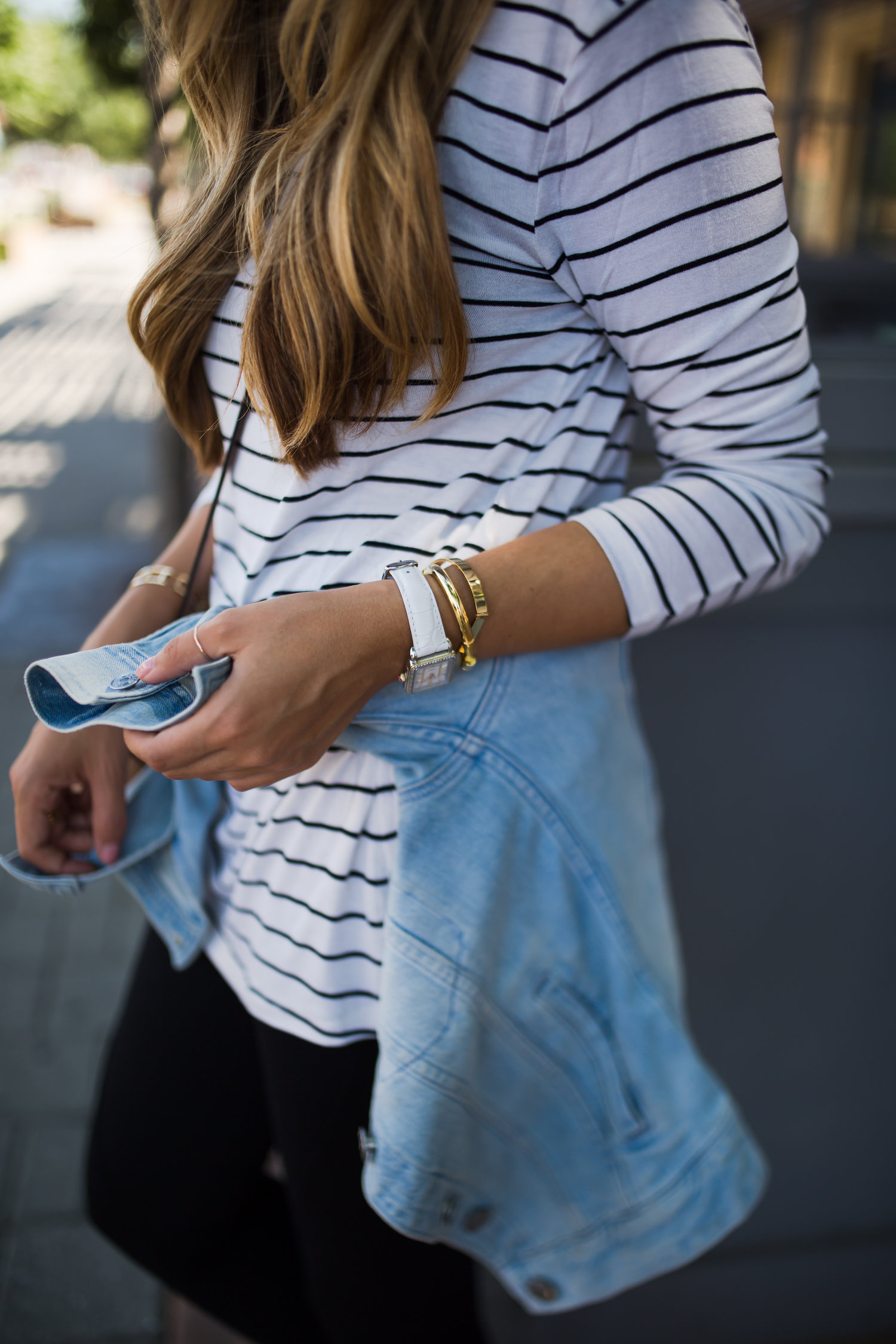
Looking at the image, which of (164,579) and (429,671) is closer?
(429,671)

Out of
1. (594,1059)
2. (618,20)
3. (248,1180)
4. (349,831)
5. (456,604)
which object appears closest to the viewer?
(618,20)

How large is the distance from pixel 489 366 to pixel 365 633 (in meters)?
0.25

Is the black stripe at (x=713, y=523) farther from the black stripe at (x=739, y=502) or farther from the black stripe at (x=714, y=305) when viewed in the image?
the black stripe at (x=714, y=305)

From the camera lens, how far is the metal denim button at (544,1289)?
41.8 inches

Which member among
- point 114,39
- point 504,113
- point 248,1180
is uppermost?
point 114,39

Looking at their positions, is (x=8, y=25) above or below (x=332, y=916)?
above

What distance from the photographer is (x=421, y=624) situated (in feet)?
2.45

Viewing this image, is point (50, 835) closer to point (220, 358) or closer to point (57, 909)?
point (220, 358)

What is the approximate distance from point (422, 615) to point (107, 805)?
20.0 inches

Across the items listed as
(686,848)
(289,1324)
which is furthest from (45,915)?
(686,848)

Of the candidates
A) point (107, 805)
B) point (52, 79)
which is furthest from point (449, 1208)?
point (52, 79)

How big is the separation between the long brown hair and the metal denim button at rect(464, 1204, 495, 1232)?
2.62 ft

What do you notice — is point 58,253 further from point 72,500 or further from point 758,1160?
point 758,1160

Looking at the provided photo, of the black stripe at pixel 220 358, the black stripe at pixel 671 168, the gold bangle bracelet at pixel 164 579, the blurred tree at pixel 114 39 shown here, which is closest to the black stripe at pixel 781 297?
the black stripe at pixel 671 168
